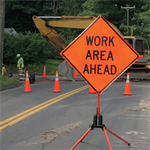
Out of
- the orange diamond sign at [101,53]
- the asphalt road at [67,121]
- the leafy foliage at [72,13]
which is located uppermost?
the leafy foliage at [72,13]

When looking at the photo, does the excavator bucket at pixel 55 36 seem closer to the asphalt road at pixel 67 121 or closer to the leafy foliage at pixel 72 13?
the asphalt road at pixel 67 121

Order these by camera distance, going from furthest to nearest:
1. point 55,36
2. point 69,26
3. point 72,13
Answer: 1. point 72,13
2. point 55,36
3. point 69,26

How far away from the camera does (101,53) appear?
610cm

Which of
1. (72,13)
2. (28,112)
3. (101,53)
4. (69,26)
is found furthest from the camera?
(72,13)

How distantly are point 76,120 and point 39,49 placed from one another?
24461 mm

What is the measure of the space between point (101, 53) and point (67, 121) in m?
2.78

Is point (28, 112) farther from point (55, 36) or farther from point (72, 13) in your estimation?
point (72, 13)

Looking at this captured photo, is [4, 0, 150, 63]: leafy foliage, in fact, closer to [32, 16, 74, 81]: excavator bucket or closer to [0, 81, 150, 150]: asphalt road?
[32, 16, 74, 81]: excavator bucket

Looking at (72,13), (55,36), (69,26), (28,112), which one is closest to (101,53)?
(28,112)

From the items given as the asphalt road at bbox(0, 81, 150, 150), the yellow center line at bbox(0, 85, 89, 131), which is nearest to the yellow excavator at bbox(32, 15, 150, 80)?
the asphalt road at bbox(0, 81, 150, 150)

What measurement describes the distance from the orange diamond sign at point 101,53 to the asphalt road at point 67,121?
4.23 ft

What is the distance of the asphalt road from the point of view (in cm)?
623

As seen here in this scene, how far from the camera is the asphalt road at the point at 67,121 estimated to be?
6.23 metres

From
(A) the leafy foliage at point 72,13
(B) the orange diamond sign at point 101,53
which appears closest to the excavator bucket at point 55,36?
(A) the leafy foliage at point 72,13
